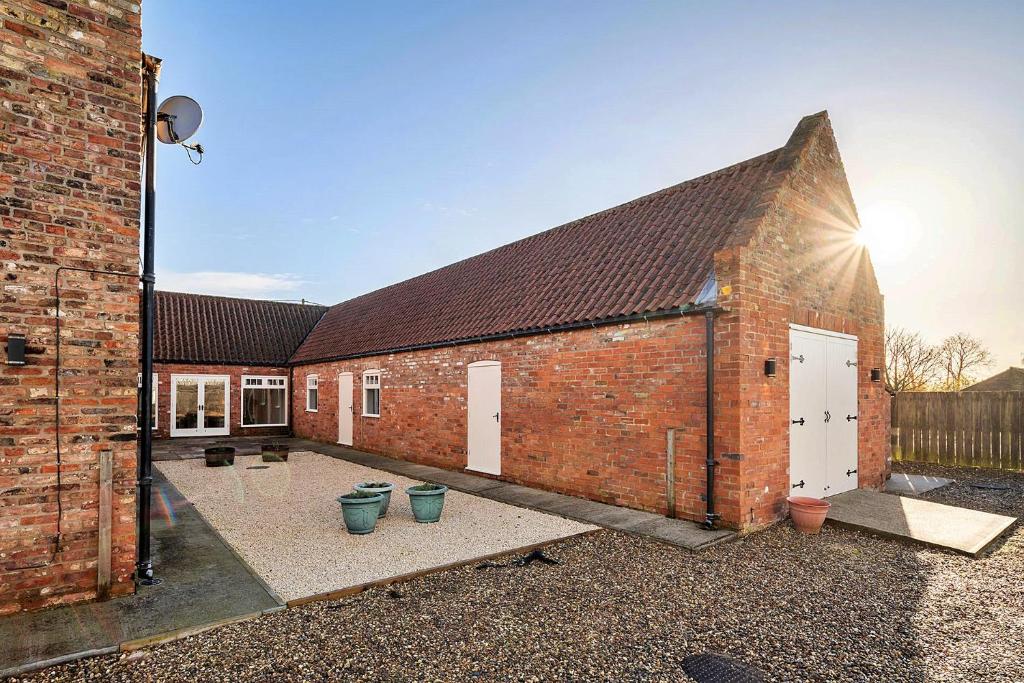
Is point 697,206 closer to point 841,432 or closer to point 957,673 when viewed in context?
point 841,432

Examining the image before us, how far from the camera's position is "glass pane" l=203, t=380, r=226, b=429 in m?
20.2

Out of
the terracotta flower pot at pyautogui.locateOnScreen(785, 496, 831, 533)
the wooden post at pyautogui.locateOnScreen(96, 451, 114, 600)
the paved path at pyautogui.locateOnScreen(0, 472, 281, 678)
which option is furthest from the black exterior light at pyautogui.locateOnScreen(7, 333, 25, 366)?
the terracotta flower pot at pyautogui.locateOnScreen(785, 496, 831, 533)

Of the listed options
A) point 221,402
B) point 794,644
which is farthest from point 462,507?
point 221,402

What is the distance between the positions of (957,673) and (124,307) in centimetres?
734

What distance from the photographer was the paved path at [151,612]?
12.9 feet

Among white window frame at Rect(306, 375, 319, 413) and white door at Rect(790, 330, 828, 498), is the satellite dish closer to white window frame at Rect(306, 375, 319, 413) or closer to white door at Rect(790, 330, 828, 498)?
white door at Rect(790, 330, 828, 498)

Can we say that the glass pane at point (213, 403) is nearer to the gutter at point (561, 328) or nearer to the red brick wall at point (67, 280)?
the gutter at point (561, 328)

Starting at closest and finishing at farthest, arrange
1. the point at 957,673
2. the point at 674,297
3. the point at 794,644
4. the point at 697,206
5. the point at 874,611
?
the point at 957,673 → the point at 794,644 → the point at 874,611 → the point at 674,297 → the point at 697,206

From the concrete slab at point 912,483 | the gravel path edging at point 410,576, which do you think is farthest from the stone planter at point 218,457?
the concrete slab at point 912,483

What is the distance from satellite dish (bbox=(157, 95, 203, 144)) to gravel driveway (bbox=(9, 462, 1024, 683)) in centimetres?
498

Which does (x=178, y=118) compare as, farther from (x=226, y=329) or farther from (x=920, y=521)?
(x=226, y=329)

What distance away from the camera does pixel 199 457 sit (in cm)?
1499

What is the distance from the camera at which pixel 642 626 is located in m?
4.50

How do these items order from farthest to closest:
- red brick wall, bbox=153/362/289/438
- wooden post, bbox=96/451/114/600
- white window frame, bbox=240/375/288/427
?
white window frame, bbox=240/375/288/427 < red brick wall, bbox=153/362/289/438 < wooden post, bbox=96/451/114/600
